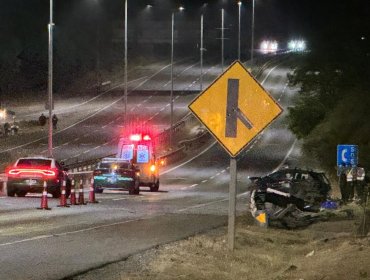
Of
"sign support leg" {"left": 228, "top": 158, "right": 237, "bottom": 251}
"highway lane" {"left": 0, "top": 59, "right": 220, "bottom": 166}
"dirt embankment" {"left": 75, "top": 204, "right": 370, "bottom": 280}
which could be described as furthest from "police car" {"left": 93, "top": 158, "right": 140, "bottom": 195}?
"sign support leg" {"left": 228, "top": 158, "right": 237, "bottom": 251}

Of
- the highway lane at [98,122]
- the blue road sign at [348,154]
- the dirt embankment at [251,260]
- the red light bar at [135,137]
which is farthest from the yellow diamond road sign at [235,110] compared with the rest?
the highway lane at [98,122]

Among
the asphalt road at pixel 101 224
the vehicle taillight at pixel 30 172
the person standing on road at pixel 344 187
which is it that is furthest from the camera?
the vehicle taillight at pixel 30 172

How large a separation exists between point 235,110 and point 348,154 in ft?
53.4

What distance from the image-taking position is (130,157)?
38875 millimetres

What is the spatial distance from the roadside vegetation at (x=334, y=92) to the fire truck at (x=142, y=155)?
9475 mm

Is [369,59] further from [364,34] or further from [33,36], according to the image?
[33,36]

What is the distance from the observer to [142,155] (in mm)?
38562

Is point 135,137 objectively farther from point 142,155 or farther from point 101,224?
point 101,224

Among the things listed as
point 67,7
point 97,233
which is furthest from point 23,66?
point 97,233

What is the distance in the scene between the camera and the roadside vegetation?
131ft

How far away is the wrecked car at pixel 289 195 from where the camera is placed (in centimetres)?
2030

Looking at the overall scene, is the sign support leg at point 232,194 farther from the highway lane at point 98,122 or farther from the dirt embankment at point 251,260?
the highway lane at point 98,122

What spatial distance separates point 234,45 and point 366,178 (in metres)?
132

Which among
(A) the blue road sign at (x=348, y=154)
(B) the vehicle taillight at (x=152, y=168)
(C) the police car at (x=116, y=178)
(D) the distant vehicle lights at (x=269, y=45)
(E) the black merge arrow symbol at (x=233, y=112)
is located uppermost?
(D) the distant vehicle lights at (x=269, y=45)
